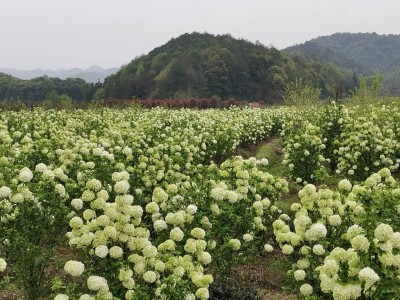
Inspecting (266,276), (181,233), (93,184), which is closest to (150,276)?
(181,233)

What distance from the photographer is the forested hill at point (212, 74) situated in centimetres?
8538

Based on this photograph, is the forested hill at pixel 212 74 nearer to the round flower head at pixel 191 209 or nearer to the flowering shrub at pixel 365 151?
the flowering shrub at pixel 365 151

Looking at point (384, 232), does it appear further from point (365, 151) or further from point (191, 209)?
point (365, 151)

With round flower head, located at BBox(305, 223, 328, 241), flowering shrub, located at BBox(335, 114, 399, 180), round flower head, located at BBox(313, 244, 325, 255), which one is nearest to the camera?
round flower head, located at BBox(305, 223, 328, 241)

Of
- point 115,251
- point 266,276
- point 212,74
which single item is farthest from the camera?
point 212,74

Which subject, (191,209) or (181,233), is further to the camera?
(191,209)

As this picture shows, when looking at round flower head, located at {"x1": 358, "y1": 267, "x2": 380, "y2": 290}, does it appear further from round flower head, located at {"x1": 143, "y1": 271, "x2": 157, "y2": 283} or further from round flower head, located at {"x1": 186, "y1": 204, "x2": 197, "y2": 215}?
round flower head, located at {"x1": 186, "y1": 204, "x2": 197, "y2": 215}

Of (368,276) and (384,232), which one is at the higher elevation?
(384,232)

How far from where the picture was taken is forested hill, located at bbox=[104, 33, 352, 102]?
85375 millimetres

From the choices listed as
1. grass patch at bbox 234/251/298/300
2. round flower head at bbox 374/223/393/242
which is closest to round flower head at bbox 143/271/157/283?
round flower head at bbox 374/223/393/242

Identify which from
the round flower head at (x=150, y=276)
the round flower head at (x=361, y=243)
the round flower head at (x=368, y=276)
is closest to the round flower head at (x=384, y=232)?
the round flower head at (x=361, y=243)

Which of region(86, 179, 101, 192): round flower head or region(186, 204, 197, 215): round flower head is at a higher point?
region(86, 179, 101, 192): round flower head

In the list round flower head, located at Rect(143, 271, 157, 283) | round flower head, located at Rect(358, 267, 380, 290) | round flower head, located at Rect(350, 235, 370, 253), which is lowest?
round flower head, located at Rect(143, 271, 157, 283)

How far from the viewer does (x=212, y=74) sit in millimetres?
86188
